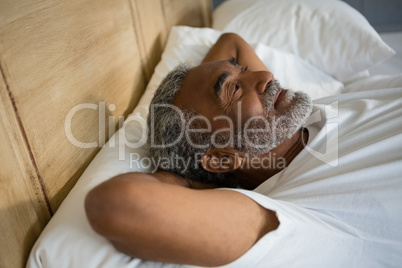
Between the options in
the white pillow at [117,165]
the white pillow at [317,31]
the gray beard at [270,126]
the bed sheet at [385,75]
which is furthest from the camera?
the white pillow at [317,31]

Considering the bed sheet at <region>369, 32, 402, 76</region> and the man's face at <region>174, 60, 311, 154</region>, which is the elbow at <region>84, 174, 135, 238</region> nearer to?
the man's face at <region>174, 60, 311, 154</region>

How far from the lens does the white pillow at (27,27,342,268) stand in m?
0.77

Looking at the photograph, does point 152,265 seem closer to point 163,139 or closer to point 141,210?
point 141,210

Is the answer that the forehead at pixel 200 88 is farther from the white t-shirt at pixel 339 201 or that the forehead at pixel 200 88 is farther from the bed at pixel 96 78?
the white t-shirt at pixel 339 201

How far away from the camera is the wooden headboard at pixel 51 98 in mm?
755

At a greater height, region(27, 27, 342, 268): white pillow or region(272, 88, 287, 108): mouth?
region(272, 88, 287, 108): mouth

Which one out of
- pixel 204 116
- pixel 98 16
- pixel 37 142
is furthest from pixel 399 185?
pixel 98 16

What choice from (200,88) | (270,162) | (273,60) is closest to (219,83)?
(200,88)

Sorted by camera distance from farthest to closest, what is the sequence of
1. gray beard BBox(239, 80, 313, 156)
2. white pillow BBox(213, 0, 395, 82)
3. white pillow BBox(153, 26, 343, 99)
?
white pillow BBox(213, 0, 395, 82) → white pillow BBox(153, 26, 343, 99) → gray beard BBox(239, 80, 313, 156)

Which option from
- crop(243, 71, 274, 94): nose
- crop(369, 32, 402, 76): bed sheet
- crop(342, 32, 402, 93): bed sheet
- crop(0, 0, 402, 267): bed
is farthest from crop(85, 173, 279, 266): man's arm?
crop(369, 32, 402, 76): bed sheet

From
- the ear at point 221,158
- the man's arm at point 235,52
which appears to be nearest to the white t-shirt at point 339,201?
the ear at point 221,158

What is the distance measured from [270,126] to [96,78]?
1.80ft

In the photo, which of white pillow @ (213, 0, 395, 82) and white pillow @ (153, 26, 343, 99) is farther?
white pillow @ (213, 0, 395, 82)

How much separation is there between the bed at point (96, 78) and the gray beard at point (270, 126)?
30 centimetres
